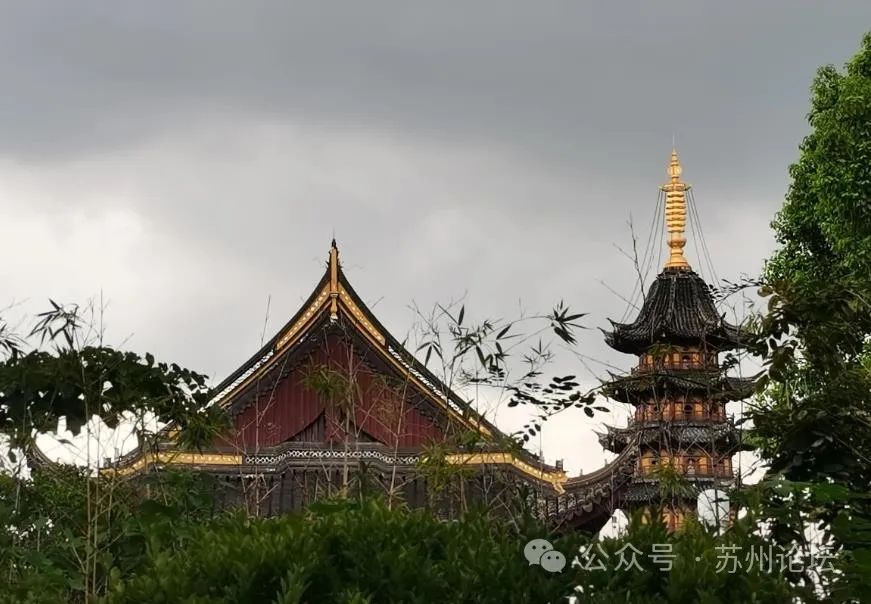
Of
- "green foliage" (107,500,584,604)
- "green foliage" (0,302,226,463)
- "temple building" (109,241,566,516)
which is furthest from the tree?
"temple building" (109,241,566,516)

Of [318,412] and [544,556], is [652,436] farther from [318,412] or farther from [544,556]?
[544,556]

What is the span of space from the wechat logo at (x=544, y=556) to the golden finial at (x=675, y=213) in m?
18.8

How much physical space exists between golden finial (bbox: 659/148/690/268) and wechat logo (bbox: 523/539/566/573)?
739 inches

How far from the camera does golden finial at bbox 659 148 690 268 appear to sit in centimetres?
2158

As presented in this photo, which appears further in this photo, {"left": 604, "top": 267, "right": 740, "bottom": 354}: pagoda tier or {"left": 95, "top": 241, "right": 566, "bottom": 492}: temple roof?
{"left": 604, "top": 267, "right": 740, "bottom": 354}: pagoda tier

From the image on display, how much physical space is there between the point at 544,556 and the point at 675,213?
1939 centimetres

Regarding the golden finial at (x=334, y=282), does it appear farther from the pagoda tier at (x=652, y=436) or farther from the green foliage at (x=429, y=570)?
the green foliage at (x=429, y=570)

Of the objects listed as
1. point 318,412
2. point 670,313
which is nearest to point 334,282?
point 318,412

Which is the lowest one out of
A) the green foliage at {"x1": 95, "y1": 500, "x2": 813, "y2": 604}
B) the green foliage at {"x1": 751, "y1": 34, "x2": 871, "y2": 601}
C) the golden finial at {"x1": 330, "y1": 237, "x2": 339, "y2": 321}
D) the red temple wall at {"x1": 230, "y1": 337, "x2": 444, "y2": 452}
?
the green foliage at {"x1": 95, "y1": 500, "x2": 813, "y2": 604}

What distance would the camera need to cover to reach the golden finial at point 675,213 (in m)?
21.6

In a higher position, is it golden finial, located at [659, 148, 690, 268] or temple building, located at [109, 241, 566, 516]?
golden finial, located at [659, 148, 690, 268]

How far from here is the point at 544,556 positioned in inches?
123

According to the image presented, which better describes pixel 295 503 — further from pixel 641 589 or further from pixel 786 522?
pixel 641 589

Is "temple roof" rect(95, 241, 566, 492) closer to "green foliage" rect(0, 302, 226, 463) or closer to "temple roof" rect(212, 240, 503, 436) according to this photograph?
"temple roof" rect(212, 240, 503, 436)
